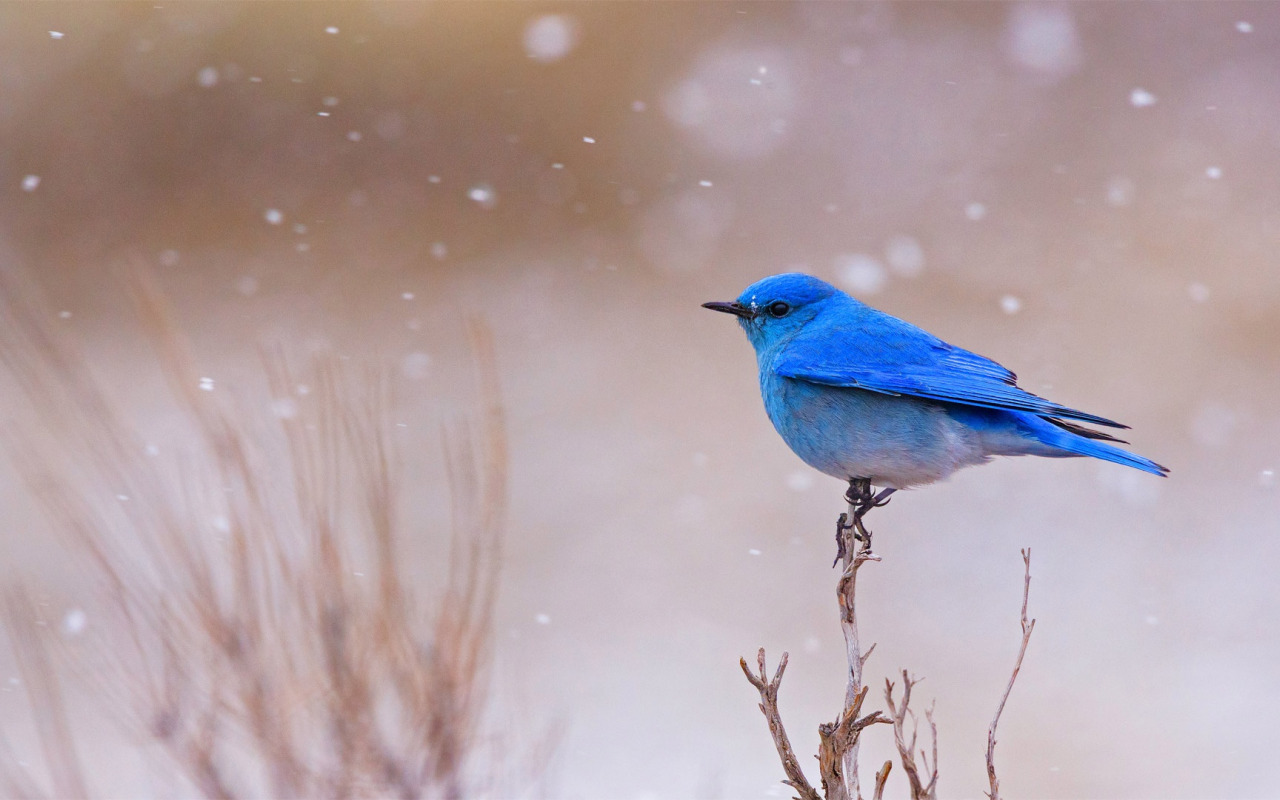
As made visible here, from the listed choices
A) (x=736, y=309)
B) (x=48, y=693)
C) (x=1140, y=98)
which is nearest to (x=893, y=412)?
(x=736, y=309)

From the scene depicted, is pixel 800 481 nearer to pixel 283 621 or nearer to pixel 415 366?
pixel 415 366

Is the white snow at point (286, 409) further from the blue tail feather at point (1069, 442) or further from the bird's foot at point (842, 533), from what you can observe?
the blue tail feather at point (1069, 442)

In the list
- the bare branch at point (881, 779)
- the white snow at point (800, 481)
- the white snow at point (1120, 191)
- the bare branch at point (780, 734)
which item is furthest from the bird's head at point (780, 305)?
the white snow at point (1120, 191)

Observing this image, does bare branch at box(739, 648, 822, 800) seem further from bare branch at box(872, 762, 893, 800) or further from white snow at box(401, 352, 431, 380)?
white snow at box(401, 352, 431, 380)

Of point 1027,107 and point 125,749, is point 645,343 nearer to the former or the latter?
point 1027,107

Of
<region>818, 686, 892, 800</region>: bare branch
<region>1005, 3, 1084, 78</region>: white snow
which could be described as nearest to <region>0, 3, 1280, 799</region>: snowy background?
<region>1005, 3, 1084, 78</region>: white snow

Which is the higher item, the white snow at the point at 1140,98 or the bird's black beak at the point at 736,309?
the white snow at the point at 1140,98

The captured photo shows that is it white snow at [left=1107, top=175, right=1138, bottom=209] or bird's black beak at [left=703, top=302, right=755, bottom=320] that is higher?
white snow at [left=1107, top=175, right=1138, bottom=209]
